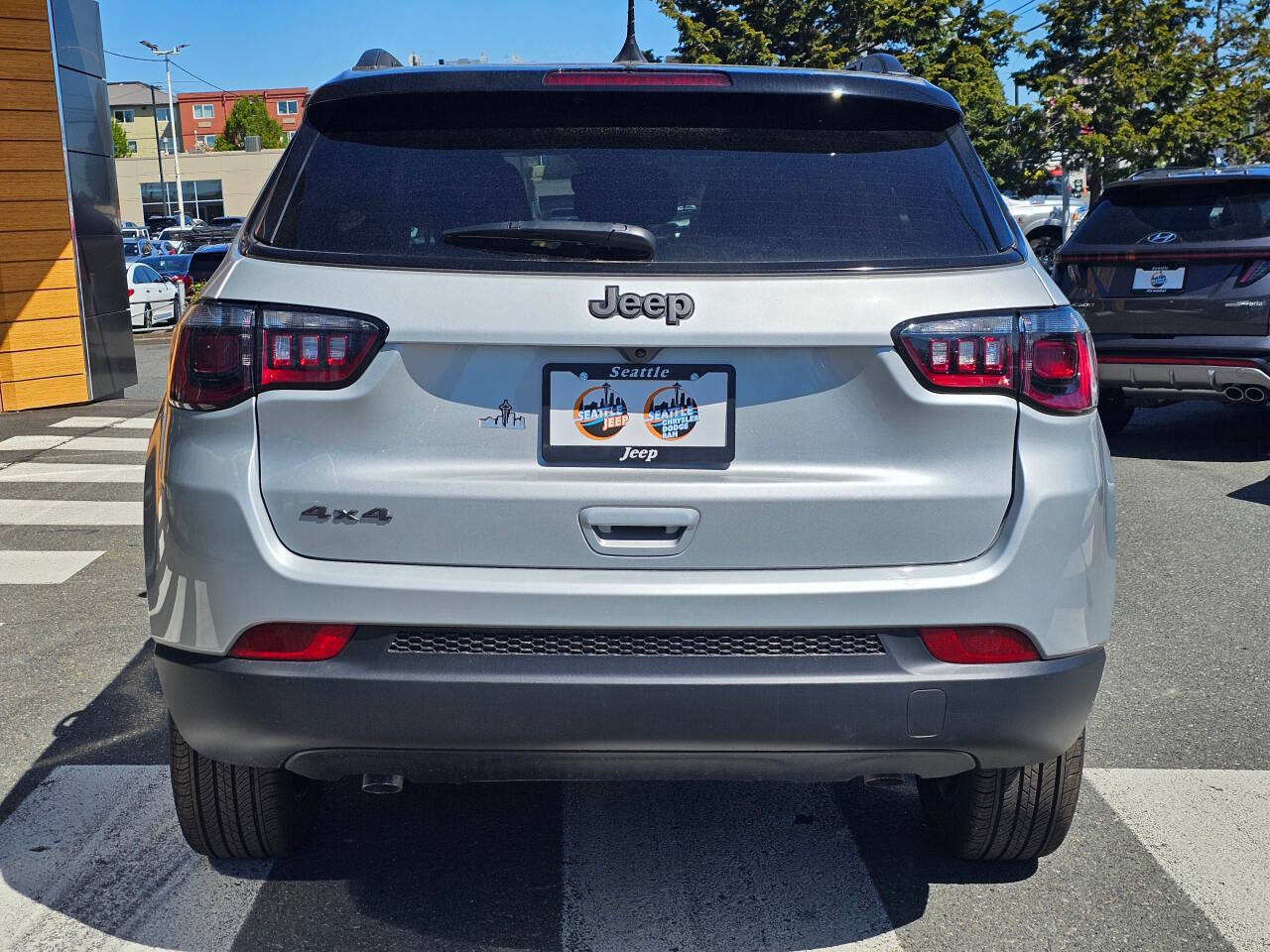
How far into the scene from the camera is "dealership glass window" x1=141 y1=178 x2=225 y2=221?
293ft

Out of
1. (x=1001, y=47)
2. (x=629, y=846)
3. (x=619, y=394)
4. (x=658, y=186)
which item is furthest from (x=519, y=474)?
(x=1001, y=47)

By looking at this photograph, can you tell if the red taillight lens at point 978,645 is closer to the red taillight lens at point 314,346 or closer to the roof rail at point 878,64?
the red taillight lens at point 314,346

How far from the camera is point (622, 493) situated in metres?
2.46

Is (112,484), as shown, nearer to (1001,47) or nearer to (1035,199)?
(1001,47)

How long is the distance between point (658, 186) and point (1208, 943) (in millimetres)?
1999

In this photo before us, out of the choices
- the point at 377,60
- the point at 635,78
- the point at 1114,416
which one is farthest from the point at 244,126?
the point at 635,78

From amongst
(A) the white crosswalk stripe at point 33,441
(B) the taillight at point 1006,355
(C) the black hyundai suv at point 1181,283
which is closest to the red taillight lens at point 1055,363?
(B) the taillight at point 1006,355

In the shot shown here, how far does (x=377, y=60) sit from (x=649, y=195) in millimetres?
1005

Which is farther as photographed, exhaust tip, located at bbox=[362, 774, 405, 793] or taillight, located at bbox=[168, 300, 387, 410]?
exhaust tip, located at bbox=[362, 774, 405, 793]

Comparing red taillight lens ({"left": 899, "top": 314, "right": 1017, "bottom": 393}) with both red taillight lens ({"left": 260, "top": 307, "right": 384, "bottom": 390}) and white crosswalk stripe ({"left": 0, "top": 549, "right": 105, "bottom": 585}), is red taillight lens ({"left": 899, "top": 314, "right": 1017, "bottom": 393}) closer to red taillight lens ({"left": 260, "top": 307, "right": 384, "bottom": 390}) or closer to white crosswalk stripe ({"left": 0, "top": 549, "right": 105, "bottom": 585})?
red taillight lens ({"left": 260, "top": 307, "right": 384, "bottom": 390})

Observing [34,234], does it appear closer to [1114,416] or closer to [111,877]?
[1114,416]

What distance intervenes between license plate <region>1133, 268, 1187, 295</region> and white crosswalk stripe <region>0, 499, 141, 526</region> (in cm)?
629

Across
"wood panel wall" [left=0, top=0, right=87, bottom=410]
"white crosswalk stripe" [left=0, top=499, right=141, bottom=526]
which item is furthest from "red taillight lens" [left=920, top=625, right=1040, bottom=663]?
"wood panel wall" [left=0, top=0, right=87, bottom=410]

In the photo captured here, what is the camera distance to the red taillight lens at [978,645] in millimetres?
2492
